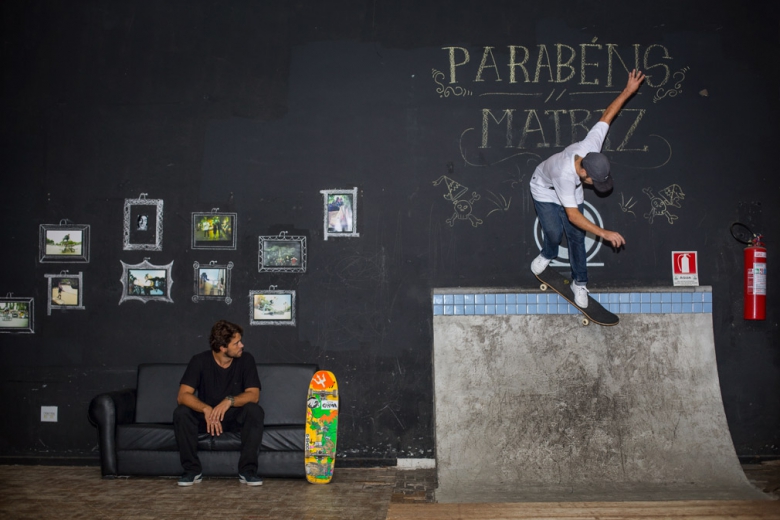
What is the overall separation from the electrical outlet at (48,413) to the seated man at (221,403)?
4.38ft

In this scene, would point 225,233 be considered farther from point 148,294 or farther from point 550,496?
point 550,496

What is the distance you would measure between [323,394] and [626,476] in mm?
2106

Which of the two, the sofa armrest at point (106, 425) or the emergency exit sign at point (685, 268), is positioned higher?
the emergency exit sign at point (685, 268)

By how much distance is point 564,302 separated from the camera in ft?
15.9

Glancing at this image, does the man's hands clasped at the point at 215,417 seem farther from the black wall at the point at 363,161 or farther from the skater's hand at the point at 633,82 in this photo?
the skater's hand at the point at 633,82

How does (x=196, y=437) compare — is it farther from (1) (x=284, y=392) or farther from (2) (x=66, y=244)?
(2) (x=66, y=244)

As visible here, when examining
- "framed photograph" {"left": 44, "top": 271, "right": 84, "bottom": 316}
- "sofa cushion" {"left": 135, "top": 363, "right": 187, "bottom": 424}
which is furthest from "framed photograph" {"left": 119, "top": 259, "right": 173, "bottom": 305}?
"sofa cushion" {"left": 135, "top": 363, "right": 187, "bottom": 424}

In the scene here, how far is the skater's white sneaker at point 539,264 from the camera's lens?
4777mm

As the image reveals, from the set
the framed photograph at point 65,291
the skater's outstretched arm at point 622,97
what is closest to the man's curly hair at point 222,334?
the framed photograph at point 65,291

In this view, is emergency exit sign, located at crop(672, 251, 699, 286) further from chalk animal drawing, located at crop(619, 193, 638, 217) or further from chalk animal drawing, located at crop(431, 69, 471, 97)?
chalk animal drawing, located at crop(431, 69, 471, 97)

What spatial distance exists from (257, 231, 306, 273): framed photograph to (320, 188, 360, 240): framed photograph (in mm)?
235

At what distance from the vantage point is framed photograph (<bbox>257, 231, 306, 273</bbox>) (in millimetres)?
5070

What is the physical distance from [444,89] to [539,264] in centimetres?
156

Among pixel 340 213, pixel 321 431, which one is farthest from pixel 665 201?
pixel 321 431
